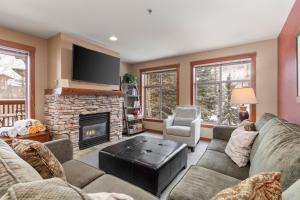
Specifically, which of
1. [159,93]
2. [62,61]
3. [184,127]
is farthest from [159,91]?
[62,61]

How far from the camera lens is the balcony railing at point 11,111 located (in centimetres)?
320

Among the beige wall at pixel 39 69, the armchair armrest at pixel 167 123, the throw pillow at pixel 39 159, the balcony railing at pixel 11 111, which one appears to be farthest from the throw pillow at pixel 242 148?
the balcony railing at pixel 11 111

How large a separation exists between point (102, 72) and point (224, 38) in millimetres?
2842

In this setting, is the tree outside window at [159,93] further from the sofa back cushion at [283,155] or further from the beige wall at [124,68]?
the sofa back cushion at [283,155]

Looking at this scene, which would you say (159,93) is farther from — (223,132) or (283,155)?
(283,155)

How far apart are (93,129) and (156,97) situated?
2.42 metres

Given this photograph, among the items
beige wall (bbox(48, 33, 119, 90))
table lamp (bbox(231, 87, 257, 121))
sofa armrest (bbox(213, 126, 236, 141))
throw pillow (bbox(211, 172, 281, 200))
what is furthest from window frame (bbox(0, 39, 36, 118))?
table lamp (bbox(231, 87, 257, 121))

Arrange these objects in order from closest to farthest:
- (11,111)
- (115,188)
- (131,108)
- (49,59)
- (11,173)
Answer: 1. (11,173)
2. (115,188)
3. (11,111)
4. (49,59)
5. (131,108)

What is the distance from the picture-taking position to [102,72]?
→ 12.6ft

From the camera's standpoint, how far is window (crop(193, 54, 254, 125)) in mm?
3916

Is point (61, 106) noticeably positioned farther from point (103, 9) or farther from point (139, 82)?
point (139, 82)

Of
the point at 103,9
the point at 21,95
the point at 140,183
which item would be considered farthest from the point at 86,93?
the point at 140,183

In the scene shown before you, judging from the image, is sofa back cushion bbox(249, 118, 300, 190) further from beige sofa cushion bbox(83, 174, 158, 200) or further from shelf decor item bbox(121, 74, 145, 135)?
shelf decor item bbox(121, 74, 145, 135)

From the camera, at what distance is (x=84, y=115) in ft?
11.6
